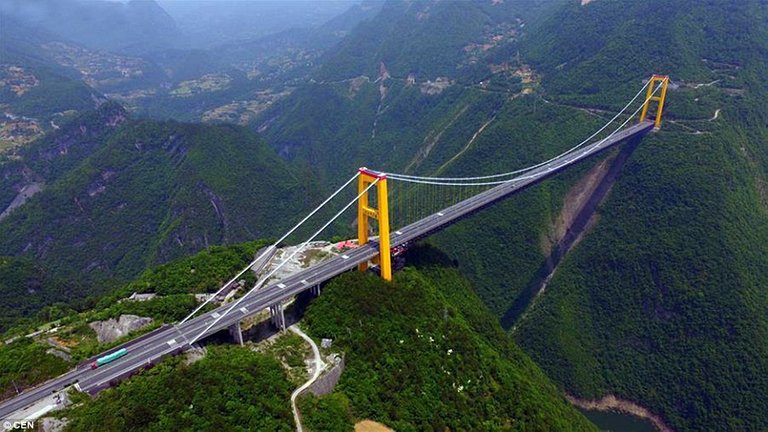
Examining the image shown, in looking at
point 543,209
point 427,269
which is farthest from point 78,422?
point 543,209

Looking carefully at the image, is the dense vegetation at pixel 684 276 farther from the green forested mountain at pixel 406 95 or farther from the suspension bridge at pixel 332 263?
the green forested mountain at pixel 406 95

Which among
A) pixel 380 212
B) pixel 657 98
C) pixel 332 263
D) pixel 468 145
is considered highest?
pixel 657 98

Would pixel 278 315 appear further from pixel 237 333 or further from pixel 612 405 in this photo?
pixel 612 405

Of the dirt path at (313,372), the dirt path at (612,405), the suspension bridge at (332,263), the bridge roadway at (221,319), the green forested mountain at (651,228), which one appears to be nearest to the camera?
the dirt path at (313,372)

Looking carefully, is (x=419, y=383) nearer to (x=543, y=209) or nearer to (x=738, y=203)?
(x=543, y=209)

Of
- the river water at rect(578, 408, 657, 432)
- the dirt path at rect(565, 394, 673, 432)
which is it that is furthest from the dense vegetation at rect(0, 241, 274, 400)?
the river water at rect(578, 408, 657, 432)

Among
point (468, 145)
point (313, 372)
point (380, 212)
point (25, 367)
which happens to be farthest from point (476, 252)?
point (25, 367)

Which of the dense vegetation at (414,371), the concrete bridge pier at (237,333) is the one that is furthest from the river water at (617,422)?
the concrete bridge pier at (237,333)
